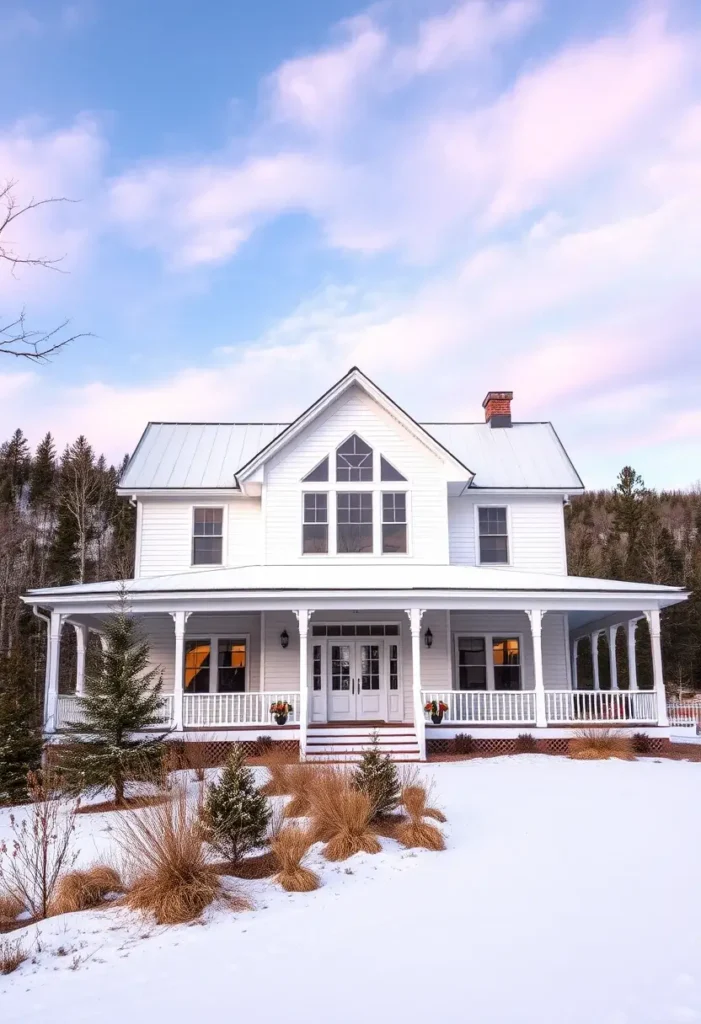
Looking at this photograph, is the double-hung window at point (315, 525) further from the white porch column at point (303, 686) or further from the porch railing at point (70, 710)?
the porch railing at point (70, 710)

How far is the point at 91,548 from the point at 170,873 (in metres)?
48.2

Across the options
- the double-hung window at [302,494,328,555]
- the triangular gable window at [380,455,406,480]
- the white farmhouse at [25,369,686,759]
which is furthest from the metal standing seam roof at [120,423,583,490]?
the double-hung window at [302,494,328,555]

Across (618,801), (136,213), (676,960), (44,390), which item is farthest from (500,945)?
(136,213)

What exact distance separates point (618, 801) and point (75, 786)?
8158 millimetres

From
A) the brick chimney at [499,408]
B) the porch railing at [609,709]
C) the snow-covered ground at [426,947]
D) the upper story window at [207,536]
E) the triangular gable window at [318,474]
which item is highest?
the brick chimney at [499,408]

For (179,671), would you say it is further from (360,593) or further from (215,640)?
(360,593)

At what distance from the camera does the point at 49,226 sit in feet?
20.8

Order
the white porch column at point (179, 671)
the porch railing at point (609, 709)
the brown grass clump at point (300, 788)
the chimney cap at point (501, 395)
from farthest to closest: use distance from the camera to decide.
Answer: the chimney cap at point (501, 395) → the porch railing at point (609, 709) → the white porch column at point (179, 671) → the brown grass clump at point (300, 788)

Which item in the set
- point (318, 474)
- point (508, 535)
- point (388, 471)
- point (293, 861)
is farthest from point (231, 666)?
point (293, 861)

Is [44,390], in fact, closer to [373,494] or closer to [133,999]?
[133,999]

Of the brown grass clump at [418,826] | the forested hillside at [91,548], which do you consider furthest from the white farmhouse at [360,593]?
the forested hillside at [91,548]

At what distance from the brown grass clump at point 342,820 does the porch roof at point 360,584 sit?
24.4 feet

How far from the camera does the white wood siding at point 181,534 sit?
2097cm

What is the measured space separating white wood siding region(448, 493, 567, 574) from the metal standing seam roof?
0.53 m
